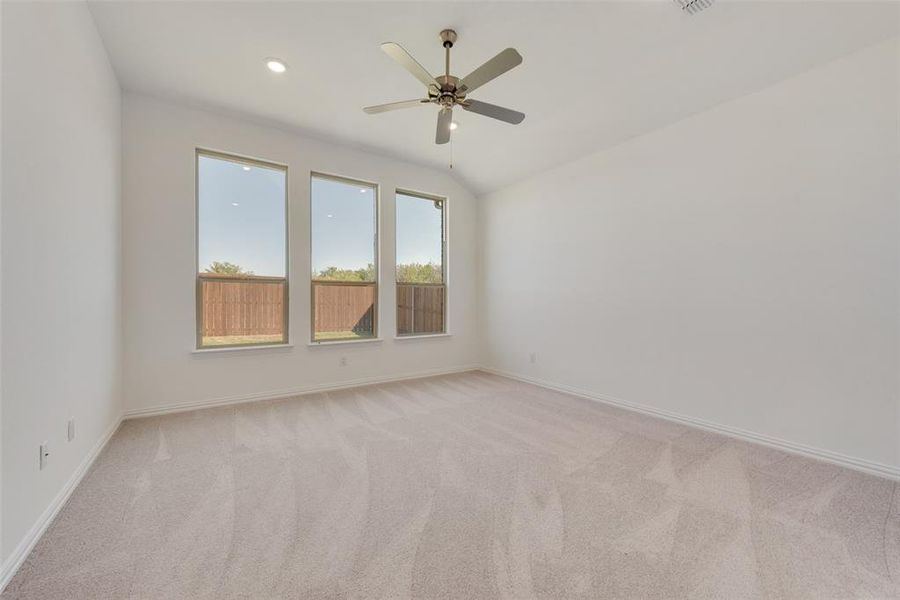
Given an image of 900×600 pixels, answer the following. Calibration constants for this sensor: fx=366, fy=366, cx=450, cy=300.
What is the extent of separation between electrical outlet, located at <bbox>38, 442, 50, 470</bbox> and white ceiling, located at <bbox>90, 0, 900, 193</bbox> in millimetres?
2720

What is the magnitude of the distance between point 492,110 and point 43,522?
11.6ft

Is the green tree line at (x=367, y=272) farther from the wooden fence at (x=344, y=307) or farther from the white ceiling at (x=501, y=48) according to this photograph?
the white ceiling at (x=501, y=48)

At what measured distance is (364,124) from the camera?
3.96 metres

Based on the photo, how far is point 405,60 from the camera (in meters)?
2.27

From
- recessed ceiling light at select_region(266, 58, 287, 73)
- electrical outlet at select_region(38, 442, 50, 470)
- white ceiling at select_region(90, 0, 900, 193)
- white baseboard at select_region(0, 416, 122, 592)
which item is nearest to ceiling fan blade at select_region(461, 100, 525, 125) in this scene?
white ceiling at select_region(90, 0, 900, 193)

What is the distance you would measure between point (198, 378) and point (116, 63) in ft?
9.22

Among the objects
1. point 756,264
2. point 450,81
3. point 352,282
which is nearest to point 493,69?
point 450,81

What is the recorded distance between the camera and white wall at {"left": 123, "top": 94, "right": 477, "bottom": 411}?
3.41 metres

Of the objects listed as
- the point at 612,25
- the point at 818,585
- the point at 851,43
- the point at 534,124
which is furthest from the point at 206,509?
the point at 851,43

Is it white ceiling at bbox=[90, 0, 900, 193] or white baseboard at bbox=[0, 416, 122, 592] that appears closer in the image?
white baseboard at bbox=[0, 416, 122, 592]

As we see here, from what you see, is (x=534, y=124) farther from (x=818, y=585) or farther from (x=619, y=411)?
(x=818, y=585)

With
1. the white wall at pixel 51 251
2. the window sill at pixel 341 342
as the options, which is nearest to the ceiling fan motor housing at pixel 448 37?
the white wall at pixel 51 251

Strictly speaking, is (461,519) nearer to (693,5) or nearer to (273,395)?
(273,395)

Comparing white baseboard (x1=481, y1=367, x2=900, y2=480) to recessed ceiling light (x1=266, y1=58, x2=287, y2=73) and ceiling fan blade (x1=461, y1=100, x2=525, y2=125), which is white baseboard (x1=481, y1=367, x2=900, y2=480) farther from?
recessed ceiling light (x1=266, y1=58, x2=287, y2=73)
